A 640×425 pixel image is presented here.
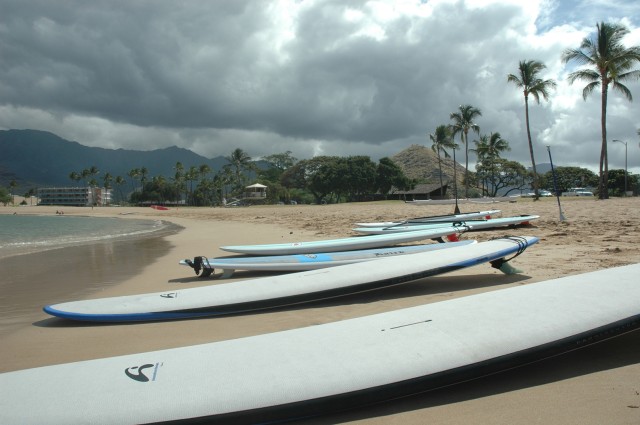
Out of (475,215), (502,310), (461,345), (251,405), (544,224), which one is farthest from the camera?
(475,215)

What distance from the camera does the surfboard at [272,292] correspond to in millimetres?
4039

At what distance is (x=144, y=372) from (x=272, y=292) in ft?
6.95

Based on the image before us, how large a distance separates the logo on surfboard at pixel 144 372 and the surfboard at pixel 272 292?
1.78 metres

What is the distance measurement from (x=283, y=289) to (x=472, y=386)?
7.75ft

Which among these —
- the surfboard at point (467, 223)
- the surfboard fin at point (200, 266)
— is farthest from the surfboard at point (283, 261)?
the surfboard at point (467, 223)

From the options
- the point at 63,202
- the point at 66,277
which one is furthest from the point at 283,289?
the point at 63,202

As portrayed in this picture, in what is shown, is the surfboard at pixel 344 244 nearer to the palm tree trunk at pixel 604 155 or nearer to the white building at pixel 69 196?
the palm tree trunk at pixel 604 155

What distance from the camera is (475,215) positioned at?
12.3 metres

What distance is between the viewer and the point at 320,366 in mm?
2229

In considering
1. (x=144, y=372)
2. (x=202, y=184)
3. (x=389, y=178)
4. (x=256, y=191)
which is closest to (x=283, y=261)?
(x=144, y=372)

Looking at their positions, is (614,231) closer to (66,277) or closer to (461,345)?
(461,345)

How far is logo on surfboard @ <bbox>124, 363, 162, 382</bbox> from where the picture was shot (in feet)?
7.16

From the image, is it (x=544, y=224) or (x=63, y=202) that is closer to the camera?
(x=544, y=224)

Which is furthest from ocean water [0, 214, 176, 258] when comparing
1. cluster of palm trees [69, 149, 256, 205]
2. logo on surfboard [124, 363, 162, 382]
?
cluster of palm trees [69, 149, 256, 205]
